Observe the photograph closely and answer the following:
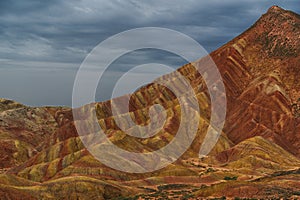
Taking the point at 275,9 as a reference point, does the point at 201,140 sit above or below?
below

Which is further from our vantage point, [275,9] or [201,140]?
[275,9]

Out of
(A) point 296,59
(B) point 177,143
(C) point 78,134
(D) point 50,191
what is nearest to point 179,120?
(B) point 177,143

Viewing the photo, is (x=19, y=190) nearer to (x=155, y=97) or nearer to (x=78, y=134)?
(x=78, y=134)

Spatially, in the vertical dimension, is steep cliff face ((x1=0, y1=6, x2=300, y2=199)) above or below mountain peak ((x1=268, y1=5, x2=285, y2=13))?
below

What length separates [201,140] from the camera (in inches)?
5517

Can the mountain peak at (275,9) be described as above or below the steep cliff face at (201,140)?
above

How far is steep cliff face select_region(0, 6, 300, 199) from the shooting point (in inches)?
3105

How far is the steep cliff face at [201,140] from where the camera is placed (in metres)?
78.9

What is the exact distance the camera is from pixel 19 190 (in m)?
72.4

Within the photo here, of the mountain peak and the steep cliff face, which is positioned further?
the mountain peak

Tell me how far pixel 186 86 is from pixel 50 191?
Result: 4536 inches

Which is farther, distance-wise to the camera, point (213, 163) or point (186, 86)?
point (186, 86)

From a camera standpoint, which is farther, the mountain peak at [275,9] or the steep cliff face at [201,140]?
the mountain peak at [275,9]

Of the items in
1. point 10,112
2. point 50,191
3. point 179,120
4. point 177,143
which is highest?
point 10,112
